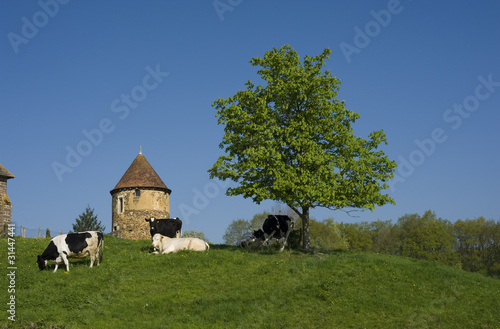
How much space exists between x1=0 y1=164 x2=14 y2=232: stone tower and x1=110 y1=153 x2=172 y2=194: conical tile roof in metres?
11.1

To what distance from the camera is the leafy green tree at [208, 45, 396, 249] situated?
91.1ft

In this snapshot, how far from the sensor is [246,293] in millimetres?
19953

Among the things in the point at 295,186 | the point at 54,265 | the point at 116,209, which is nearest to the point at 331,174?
the point at 295,186

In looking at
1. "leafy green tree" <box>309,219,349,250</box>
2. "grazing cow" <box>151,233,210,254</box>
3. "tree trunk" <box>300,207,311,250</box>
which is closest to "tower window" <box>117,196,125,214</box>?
"grazing cow" <box>151,233,210,254</box>

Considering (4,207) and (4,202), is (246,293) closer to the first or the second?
(4,207)

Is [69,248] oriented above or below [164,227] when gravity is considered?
below

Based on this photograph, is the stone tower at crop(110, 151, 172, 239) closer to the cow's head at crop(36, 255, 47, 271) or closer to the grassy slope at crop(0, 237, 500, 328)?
the grassy slope at crop(0, 237, 500, 328)

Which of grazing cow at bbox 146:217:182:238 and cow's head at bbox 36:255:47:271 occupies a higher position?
grazing cow at bbox 146:217:182:238

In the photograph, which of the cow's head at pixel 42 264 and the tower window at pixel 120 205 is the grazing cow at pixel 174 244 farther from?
the tower window at pixel 120 205

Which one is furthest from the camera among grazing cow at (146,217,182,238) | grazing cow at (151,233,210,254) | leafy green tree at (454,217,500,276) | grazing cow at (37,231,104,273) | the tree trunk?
leafy green tree at (454,217,500,276)

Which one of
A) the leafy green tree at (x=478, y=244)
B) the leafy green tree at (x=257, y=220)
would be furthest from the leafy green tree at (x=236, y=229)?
the leafy green tree at (x=478, y=244)

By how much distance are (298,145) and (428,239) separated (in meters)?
51.0

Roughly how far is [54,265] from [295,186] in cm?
1339

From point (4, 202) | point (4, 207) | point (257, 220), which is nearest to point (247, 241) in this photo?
point (4, 207)
